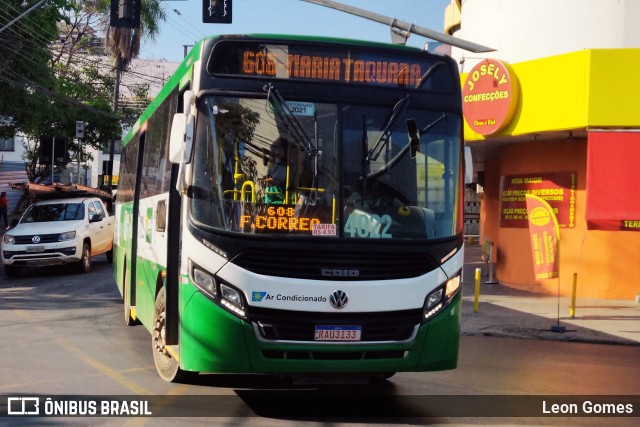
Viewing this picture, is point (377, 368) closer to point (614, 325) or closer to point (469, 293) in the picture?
point (614, 325)

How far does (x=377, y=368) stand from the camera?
285 inches

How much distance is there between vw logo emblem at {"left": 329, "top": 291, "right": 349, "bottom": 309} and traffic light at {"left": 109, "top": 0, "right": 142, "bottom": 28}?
12.9 m

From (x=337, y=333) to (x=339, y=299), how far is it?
0.91ft

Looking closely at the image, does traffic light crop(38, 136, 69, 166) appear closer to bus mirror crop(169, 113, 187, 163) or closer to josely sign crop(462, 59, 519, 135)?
josely sign crop(462, 59, 519, 135)

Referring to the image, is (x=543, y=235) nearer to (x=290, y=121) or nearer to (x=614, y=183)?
(x=614, y=183)

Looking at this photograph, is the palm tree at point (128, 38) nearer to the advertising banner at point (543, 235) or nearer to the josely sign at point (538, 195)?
the josely sign at point (538, 195)

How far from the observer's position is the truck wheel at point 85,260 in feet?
71.1

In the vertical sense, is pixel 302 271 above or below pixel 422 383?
above

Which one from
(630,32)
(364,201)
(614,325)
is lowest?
(614,325)

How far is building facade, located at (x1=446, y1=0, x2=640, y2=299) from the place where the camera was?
57.1ft

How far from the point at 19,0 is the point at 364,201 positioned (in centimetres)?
2471

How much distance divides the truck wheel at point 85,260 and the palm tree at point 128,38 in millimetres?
24758

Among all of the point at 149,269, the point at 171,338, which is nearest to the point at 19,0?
the point at 149,269

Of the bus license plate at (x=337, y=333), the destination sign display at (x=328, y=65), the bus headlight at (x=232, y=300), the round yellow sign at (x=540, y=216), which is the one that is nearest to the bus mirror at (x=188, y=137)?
the destination sign display at (x=328, y=65)
